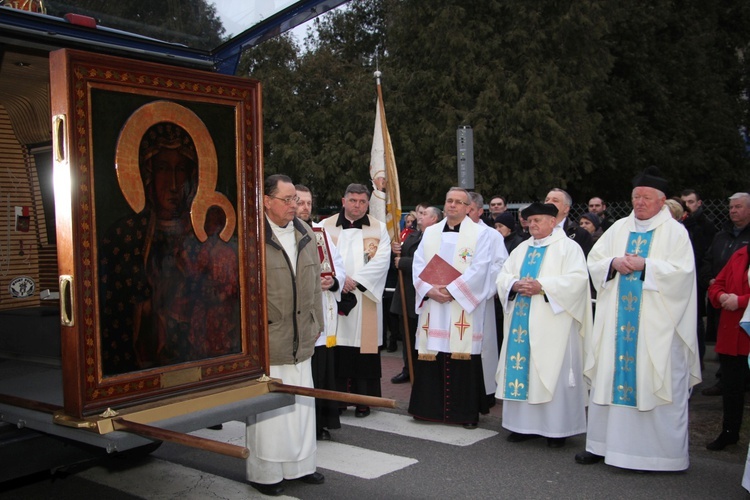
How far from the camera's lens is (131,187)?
3.52 meters

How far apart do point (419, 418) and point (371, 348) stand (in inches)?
32.6

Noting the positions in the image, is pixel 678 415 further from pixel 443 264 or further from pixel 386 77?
pixel 386 77

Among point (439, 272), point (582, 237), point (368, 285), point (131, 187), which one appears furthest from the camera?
point (582, 237)

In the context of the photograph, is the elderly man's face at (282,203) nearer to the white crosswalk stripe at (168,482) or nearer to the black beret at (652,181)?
the white crosswalk stripe at (168,482)

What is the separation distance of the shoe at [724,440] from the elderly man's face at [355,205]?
12.0 ft

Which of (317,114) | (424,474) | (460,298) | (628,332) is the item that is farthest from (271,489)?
(317,114)

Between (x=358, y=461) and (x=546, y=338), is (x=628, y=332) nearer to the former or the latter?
(x=546, y=338)

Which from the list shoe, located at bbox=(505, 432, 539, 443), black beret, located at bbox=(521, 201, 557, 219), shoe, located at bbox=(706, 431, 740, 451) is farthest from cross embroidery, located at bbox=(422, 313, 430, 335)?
shoe, located at bbox=(706, 431, 740, 451)

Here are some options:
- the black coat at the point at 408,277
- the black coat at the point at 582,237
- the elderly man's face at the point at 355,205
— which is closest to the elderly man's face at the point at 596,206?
the black coat at the point at 582,237

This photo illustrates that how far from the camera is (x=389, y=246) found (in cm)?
736

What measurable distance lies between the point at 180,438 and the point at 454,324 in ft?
13.1

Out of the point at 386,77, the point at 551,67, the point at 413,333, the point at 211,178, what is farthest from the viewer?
the point at 386,77

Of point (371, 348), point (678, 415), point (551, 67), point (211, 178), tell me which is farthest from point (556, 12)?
point (211, 178)

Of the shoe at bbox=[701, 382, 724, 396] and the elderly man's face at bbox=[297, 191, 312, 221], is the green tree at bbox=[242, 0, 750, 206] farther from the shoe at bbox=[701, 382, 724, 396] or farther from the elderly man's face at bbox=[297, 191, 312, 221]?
the elderly man's face at bbox=[297, 191, 312, 221]
